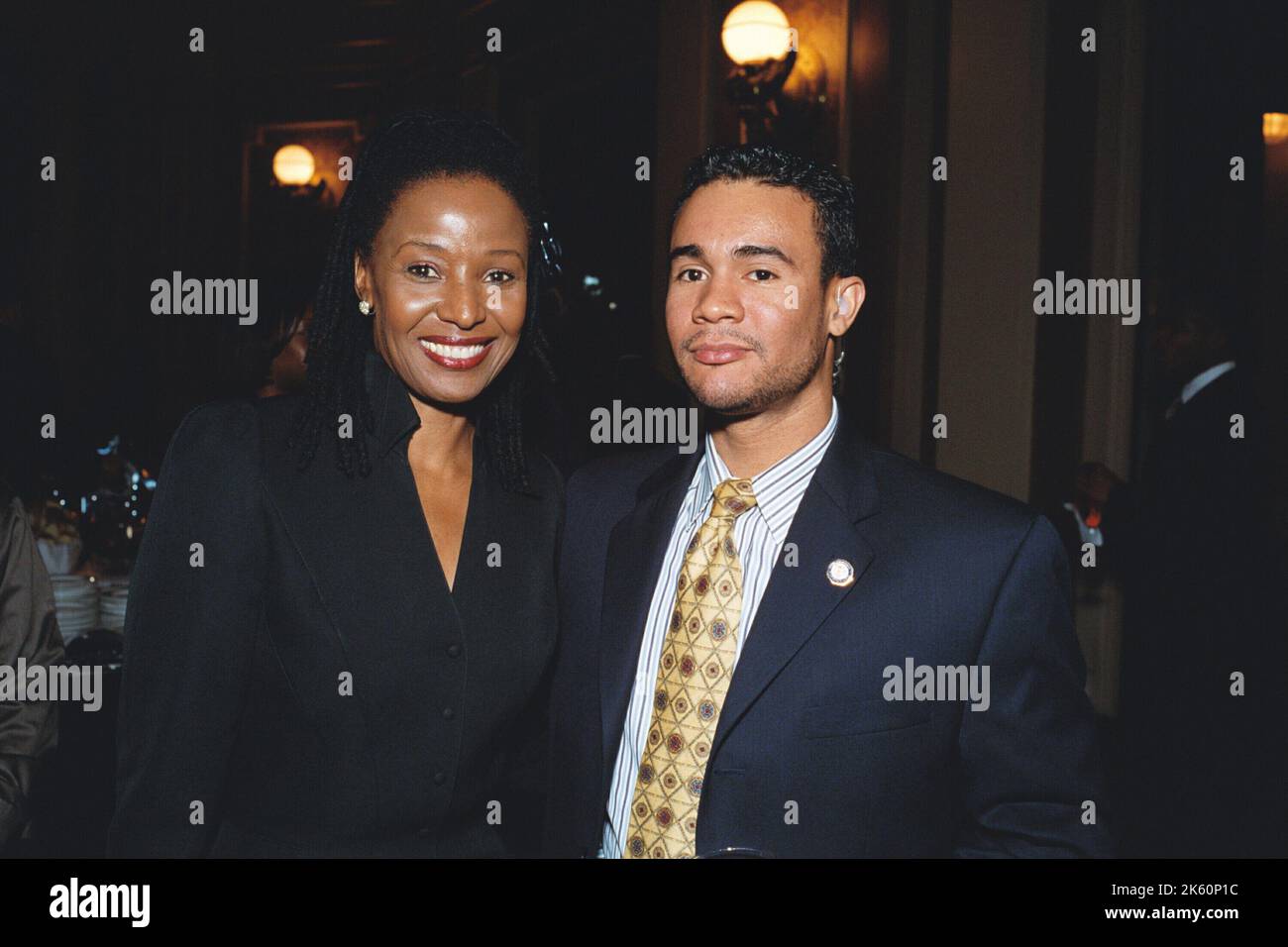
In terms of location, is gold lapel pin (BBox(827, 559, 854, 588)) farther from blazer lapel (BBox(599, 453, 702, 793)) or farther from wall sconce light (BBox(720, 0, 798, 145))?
wall sconce light (BBox(720, 0, 798, 145))

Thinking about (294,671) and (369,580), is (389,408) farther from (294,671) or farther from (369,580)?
(294,671)

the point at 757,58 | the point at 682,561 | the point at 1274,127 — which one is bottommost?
the point at 682,561

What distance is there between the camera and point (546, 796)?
71.0 inches

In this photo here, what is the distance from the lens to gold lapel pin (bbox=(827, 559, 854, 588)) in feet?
5.22

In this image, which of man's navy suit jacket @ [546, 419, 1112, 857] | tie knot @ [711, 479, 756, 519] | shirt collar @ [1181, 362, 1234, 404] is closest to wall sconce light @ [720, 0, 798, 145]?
shirt collar @ [1181, 362, 1234, 404]

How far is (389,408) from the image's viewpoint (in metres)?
1.79

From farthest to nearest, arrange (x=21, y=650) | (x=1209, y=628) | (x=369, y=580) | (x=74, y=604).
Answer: (x=1209, y=628), (x=74, y=604), (x=21, y=650), (x=369, y=580)

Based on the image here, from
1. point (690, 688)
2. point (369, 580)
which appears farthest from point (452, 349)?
point (690, 688)

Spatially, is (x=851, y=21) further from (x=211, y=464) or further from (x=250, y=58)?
(x=250, y=58)

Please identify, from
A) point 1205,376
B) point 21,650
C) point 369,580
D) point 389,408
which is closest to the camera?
point 369,580

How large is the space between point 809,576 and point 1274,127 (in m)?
4.39

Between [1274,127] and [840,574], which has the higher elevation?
[1274,127]

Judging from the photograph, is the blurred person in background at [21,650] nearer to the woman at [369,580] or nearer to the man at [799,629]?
the woman at [369,580]
